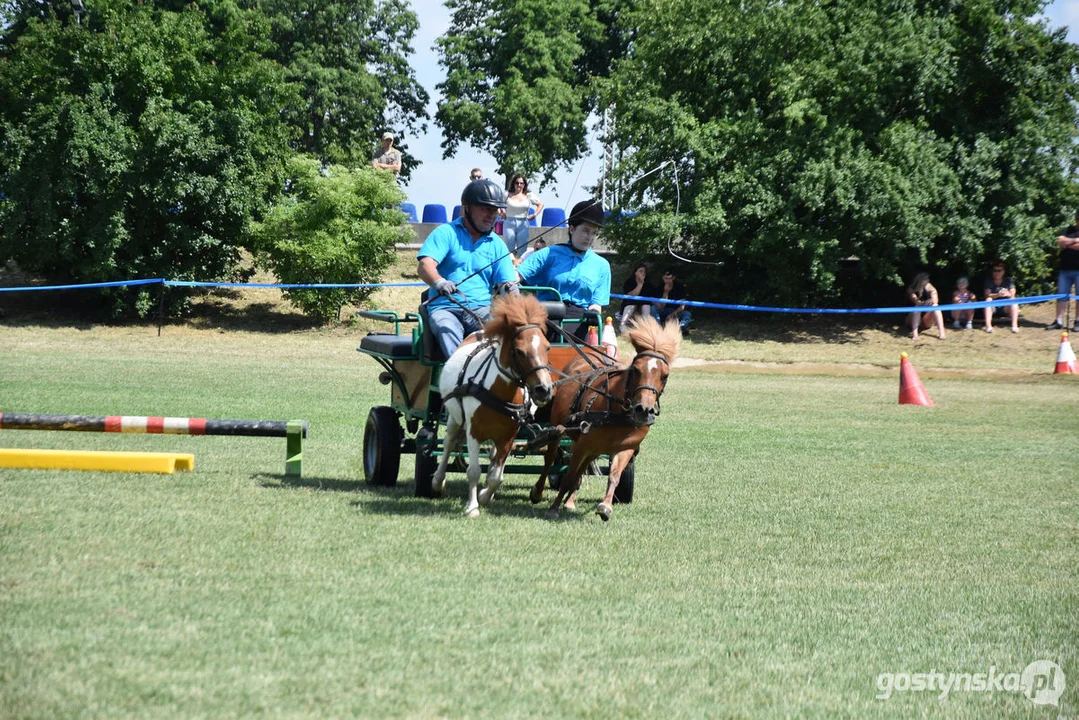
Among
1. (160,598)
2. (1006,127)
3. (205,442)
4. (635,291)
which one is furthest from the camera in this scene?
(1006,127)

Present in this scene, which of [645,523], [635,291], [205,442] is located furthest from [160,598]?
[635,291]

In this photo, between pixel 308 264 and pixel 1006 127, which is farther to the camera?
pixel 1006 127

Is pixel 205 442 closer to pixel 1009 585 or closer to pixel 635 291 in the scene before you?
pixel 1009 585

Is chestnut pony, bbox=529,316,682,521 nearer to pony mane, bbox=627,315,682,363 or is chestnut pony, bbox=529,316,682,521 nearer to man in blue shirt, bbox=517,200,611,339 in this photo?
pony mane, bbox=627,315,682,363

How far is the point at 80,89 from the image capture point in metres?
28.4

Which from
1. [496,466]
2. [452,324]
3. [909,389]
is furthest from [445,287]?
[909,389]

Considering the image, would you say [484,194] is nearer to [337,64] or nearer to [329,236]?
[329,236]

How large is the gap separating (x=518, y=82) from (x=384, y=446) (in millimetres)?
37624

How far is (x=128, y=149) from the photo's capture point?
90.2ft

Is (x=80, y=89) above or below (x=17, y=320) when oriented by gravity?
above

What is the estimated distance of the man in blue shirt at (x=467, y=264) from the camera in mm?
8789

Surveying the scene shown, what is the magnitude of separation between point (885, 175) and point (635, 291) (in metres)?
6.76

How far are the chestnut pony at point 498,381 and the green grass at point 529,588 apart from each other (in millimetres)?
513

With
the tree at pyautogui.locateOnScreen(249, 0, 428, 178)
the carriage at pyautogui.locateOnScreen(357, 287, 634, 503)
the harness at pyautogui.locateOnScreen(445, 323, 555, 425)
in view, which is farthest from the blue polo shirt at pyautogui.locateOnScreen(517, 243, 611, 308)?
the tree at pyautogui.locateOnScreen(249, 0, 428, 178)
